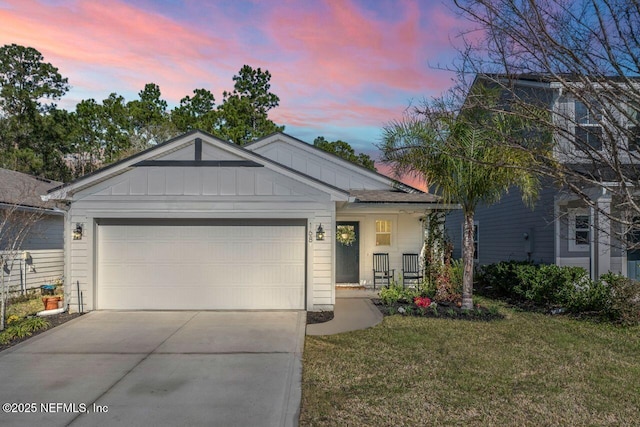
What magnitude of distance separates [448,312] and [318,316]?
2.66 metres

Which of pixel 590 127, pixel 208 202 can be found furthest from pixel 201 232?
pixel 590 127

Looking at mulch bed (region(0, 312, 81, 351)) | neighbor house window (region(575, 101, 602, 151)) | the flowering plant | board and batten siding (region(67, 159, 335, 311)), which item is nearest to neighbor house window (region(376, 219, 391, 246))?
the flowering plant

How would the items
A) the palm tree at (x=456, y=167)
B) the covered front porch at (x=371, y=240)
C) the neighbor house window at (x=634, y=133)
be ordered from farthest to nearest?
the covered front porch at (x=371, y=240), the palm tree at (x=456, y=167), the neighbor house window at (x=634, y=133)

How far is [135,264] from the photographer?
980cm

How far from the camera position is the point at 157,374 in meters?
5.64

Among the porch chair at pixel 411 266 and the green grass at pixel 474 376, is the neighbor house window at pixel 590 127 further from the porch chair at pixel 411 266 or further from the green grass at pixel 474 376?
the porch chair at pixel 411 266

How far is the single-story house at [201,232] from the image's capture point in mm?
9617

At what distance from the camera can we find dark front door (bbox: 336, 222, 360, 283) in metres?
13.2

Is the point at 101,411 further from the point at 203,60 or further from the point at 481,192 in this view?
the point at 203,60

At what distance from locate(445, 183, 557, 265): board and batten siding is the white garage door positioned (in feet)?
17.7

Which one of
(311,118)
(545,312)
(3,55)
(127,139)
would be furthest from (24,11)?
(3,55)

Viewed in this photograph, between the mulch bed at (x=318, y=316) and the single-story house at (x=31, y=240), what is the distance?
730 centimetres

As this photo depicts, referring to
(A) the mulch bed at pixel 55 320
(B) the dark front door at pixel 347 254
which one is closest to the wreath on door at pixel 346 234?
(B) the dark front door at pixel 347 254

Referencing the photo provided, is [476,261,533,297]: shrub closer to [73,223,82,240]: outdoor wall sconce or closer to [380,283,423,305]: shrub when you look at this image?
[380,283,423,305]: shrub
